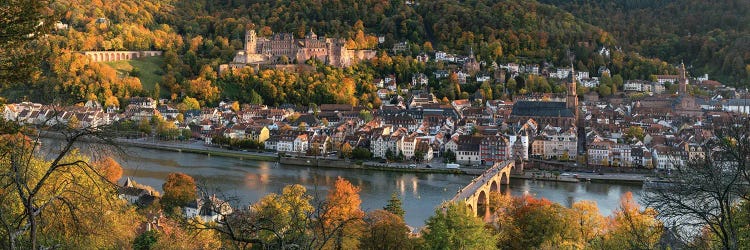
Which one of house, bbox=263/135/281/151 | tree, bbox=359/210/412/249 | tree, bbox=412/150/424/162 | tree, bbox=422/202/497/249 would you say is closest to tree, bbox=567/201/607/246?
tree, bbox=422/202/497/249

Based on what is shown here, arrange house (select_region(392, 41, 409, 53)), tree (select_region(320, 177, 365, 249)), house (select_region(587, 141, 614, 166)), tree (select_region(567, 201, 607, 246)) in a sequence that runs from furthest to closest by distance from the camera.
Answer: house (select_region(392, 41, 409, 53)) < house (select_region(587, 141, 614, 166)) < tree (select_region(567, 201, 607, 246)) < tree (select_region(320, 177, 365, 249))

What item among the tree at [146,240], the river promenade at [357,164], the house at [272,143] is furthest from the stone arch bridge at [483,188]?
the house at [272,143]

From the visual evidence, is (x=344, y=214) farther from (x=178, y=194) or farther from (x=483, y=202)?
(x=483, y=202)

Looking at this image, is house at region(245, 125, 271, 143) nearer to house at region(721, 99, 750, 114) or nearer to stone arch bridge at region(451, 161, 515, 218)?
stone arch bridge at region(451, 161, 515, 218)

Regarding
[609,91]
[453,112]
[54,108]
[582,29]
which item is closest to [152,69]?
[453,112]

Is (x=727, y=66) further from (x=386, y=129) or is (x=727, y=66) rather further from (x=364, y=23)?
(x=386, y=129)

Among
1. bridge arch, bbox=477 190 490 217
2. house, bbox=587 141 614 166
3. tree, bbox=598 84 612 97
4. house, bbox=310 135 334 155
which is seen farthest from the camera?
tree, bbox=598 84 612 97
